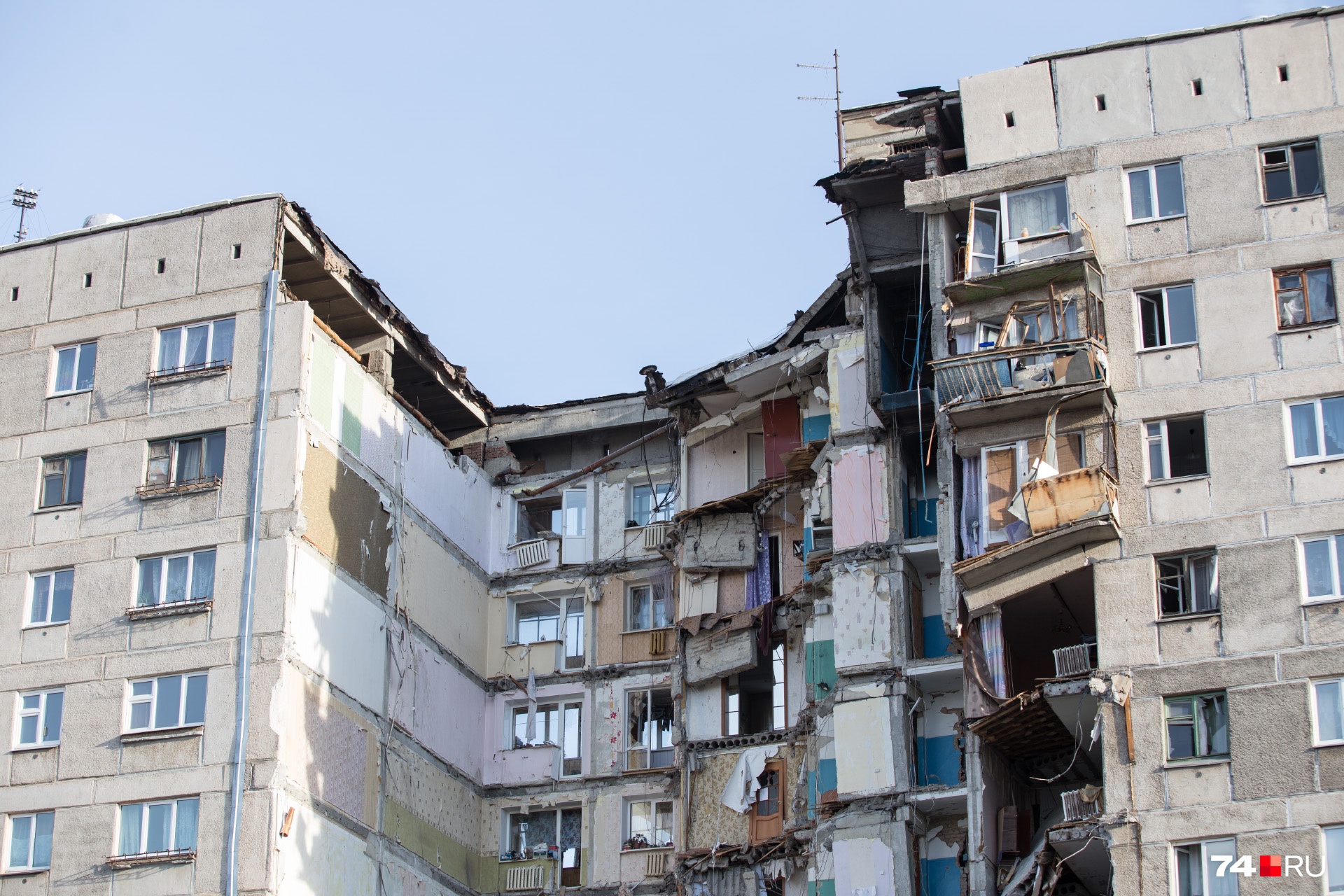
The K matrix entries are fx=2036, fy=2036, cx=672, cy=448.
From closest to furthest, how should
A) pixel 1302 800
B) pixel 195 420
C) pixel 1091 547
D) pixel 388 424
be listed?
pixel 1302 800 < pixel 1091 547 < pixel 195 420 < pixel 388 424

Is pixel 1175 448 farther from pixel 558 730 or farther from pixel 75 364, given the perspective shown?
pixel 75 364

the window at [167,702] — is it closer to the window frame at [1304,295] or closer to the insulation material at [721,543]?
the insulation material at [721,543]

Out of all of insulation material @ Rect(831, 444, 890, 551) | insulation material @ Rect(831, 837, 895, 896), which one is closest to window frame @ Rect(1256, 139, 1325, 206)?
insulation material @ Rect(831, 444, 890, 551)

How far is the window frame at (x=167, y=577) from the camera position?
50.4 metres

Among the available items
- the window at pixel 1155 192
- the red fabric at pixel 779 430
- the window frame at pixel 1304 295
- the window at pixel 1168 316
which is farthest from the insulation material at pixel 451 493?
the window frame at pixel 1304 295

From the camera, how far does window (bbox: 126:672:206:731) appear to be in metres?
49.3

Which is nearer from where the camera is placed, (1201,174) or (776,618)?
(1201,174)

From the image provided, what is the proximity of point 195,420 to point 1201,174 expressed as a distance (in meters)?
25.6

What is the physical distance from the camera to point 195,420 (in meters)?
52.4

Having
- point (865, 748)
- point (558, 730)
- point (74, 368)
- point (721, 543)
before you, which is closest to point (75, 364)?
point (74, 368)

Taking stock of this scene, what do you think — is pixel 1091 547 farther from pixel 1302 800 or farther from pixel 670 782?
pixel 670 782

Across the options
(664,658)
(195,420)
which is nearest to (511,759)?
(664,658)

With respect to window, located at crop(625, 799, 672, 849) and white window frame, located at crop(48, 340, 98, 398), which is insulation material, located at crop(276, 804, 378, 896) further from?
white window frame, located at crop(48, 340, 98, 398)

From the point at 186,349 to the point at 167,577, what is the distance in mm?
6327
